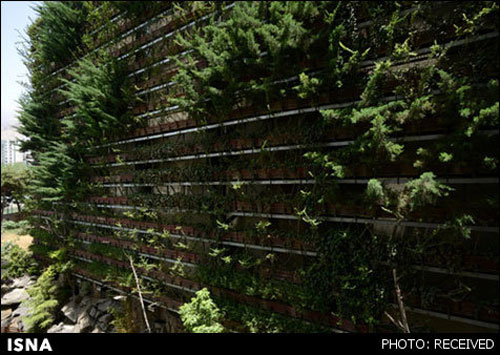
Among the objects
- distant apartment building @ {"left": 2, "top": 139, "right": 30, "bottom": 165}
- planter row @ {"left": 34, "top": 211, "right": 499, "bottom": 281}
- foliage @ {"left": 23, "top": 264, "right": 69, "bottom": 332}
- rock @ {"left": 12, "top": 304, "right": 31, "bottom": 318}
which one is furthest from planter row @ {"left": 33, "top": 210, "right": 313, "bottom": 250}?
distant apartment building @ {"left": 2, "top": 139, "right": 30, "bottom": 165}

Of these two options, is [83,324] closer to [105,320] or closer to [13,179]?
[105,320]

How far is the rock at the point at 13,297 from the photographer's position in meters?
14.8

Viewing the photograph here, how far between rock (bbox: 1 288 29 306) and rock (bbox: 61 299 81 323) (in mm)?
3355

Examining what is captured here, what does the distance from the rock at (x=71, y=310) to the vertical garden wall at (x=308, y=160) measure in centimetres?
277

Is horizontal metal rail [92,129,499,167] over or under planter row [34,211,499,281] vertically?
over

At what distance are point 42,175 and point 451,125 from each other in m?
17.4

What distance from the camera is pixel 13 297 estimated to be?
15008mm

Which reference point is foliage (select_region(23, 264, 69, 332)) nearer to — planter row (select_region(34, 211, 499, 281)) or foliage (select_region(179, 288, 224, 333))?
planter row (select_region(34, 211, 499, 281))

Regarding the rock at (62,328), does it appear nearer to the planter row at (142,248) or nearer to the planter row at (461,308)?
the planter row at (142,248)

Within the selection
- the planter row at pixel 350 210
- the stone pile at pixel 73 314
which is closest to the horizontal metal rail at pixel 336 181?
the planter row at pixel 350 210

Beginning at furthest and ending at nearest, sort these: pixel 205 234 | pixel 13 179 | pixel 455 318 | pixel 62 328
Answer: pixel 13 179 < pixel 62 328 < pixel 205 234 < pixel 455 318

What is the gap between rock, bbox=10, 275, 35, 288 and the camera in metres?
16.2

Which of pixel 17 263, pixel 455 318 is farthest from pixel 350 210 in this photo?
pixel 17 263

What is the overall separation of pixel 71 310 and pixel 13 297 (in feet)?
16.3
